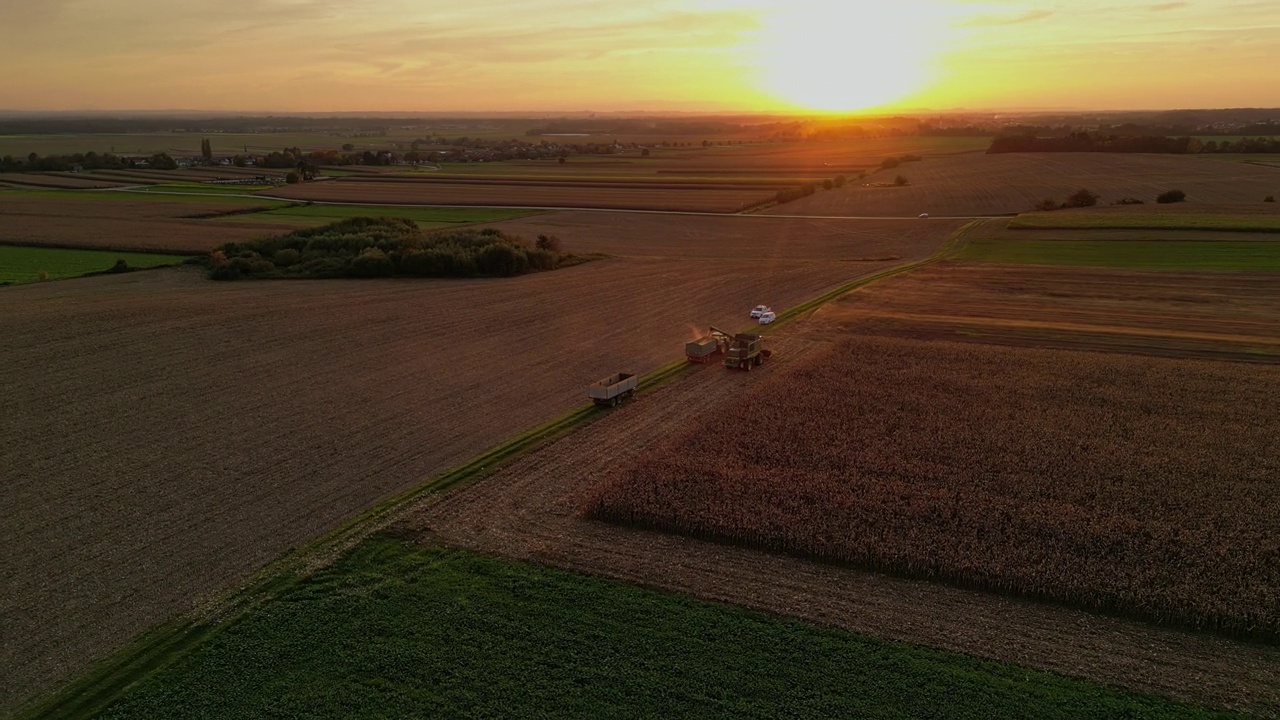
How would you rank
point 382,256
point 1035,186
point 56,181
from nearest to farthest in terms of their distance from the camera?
point 382,256, point 1035,186, point 56,181

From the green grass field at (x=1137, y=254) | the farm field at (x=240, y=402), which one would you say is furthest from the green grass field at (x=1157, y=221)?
the farm field at (x=240, y=402)

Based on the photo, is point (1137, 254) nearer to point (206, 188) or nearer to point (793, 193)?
point (793, 193)

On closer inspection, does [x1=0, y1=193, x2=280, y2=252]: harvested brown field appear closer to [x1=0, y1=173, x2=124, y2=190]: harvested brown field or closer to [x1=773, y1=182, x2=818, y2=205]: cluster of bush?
[x1=0, y1=173, x2=124, y2=190]: harvested brown field

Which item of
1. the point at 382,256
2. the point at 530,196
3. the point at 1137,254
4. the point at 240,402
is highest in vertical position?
the point at 530,196

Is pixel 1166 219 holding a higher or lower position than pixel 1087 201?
lower

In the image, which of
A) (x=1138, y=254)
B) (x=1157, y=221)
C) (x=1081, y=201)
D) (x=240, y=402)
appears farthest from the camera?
(x=1081, y=201)

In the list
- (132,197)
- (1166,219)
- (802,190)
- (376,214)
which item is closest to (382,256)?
(376,214)

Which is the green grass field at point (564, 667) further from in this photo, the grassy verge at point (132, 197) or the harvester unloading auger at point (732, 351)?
the grassy verge at point (132, 197)
